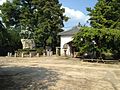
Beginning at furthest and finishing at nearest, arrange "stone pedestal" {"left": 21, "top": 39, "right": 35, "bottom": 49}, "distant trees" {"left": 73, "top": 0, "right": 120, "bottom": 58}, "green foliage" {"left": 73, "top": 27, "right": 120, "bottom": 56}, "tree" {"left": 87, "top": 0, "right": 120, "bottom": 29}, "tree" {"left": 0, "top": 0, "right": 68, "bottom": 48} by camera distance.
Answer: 1. "stone pedestal" {"left": 21, "top": 39, "right": 35, "bottom": 49}
2. "tree" {"left": 0, "top": 0, "right": 68, "bottom": 48}
3. "tree" {"left": 87, "top": 0, "right": 120, "bottom": 29}
4. "distant trees" {"left": 73, "top": 0, "right": 120, "bottom": 58}
5. "green foliage" {"left": 73, "top": 27, "right": 120, "bottom": 56}

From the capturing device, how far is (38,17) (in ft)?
200

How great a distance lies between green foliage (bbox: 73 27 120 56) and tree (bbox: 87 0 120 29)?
6.91 ft

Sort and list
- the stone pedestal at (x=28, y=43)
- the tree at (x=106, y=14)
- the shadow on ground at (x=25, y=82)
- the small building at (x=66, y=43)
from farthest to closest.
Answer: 1. the stone pedestal at (x=28, y=43)
2. the small building at (x=66, y=43)
3. the tree at (x=106, y=14)
4. the shadow on ground at (x=25, y=82)

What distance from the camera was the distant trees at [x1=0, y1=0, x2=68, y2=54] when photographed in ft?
193

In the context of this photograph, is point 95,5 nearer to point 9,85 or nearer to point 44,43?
point 44,43

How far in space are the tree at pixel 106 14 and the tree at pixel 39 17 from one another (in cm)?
1596

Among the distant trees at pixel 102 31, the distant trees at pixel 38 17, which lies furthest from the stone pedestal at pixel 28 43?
the distant trees at pixel 102 31

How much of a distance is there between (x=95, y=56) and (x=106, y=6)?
765 centimetres

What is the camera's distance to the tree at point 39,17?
58.7m

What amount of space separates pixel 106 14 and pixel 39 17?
812 inches

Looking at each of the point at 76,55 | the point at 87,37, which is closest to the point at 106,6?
the point at 87,37

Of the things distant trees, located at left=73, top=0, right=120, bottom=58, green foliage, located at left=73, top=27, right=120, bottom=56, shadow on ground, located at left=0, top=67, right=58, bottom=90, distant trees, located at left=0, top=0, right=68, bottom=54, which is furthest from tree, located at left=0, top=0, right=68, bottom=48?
shadow on ground, located at left=0, top=67, right=58, bottom=90

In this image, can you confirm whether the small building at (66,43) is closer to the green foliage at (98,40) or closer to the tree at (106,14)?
the tree at (106,14)

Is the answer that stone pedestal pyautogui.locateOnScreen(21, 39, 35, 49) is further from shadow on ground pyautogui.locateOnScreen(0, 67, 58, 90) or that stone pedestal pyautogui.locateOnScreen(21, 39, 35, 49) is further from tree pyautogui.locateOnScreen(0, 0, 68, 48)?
shadow on ground pyautogui.locateOnScreen(0, 67, 58, 90)
